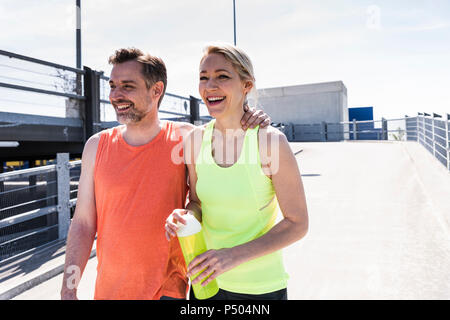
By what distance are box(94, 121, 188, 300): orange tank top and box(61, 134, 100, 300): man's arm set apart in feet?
0.16

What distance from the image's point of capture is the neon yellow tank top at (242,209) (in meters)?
1.55

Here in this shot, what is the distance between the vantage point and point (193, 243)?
1455mm

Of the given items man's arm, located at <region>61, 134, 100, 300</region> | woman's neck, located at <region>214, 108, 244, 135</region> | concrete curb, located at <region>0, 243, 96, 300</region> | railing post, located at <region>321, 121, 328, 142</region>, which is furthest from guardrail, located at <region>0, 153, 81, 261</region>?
railing post, located at <region>321, 121, 328, 142</region>

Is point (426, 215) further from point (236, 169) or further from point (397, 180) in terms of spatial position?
point (236, 169)

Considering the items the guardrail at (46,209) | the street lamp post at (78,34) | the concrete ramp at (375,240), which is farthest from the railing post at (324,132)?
the guardrail at (46,209)

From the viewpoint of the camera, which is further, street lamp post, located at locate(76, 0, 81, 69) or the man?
street lamp post, located at locate(76, 0, 81, 69)

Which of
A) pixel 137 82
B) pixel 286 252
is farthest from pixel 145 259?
pixel 286 252

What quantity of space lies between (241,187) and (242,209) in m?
0.10

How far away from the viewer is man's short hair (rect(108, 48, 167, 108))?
1877 mm

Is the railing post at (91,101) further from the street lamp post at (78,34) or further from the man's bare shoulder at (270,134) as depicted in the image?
the man's bare shoulder at (270,134)

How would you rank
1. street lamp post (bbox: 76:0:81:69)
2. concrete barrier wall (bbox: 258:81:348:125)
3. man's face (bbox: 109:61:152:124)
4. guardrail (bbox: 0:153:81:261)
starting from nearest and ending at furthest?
man's face (bbox: 109:61:152:124), guardrail (bbox: 0:153:81:261), street lamp post (bbox: 76:0:81:69), concrete barrier wall (bbox: 258:81:348:125)

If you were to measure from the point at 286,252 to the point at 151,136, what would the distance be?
3464mm

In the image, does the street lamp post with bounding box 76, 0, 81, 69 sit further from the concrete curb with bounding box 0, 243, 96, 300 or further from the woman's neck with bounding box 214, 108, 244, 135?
the woman's neck with bounding box 214, 108, 244, 135

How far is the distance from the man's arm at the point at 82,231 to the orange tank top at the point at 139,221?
48 mm
